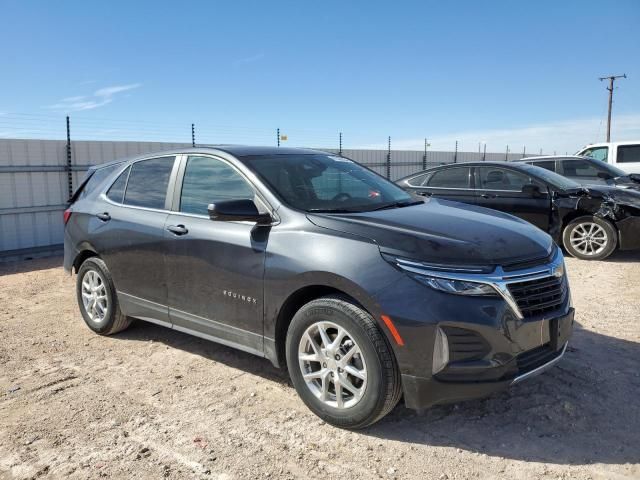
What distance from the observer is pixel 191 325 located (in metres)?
3.99

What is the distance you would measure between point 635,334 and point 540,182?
13.3 feet

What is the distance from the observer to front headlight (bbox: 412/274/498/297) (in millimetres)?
2799

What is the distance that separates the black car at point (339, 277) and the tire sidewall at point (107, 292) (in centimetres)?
12

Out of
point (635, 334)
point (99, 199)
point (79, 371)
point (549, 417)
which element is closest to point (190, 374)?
point (79, 371)

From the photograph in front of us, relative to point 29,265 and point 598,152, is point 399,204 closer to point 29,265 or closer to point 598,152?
point 29,265

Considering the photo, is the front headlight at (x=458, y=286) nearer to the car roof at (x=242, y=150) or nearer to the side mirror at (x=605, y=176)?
the car roof at (x=242, y=150)

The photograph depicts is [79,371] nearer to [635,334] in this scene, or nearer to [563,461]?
[563,461]

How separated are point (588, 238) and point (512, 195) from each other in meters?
1.27

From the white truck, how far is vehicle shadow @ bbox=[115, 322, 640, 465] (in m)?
12.2

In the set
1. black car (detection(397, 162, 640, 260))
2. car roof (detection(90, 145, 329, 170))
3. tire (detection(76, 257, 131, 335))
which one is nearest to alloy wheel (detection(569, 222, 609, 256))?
black car (detection(397, 162, 640, 260))

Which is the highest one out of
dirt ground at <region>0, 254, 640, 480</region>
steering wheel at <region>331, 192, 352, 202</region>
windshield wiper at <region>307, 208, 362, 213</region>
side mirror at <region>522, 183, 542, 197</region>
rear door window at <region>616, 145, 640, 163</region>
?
rear door window at <region>616, 145, 640, 163</region>

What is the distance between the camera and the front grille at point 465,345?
9.05 feet

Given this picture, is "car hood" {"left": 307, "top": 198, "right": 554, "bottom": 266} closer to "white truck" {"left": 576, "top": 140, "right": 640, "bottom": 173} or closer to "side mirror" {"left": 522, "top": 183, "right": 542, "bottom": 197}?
"side mirror" {"left": 522, "top": 183, "right": 542, "bottom": 197}

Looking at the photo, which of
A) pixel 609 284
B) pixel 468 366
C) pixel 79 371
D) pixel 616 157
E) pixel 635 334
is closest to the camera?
pixel 468 366
